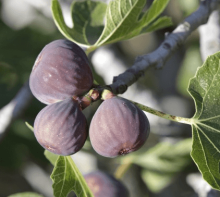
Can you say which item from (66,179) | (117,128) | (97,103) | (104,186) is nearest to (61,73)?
Answer: (117,128)

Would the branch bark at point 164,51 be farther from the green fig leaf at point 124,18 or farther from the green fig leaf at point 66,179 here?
the green fig leaf at point 66,179

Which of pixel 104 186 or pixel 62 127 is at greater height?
pixel 62 127

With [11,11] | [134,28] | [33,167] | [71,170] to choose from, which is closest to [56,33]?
[11,11]

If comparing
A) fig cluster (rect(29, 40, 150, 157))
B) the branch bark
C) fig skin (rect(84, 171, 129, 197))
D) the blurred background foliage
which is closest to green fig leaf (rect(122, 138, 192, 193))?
the blurred background foliage

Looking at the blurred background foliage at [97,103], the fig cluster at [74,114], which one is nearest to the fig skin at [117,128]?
the fig cluster at [74,114]

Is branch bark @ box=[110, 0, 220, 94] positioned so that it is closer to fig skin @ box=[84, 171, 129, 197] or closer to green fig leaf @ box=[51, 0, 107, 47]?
green fig leaf @ box=[51, 0, 107, 47]

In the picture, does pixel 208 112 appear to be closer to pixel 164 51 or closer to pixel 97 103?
pixel 164 51

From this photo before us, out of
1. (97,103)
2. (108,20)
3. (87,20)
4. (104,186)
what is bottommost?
(97,103)
